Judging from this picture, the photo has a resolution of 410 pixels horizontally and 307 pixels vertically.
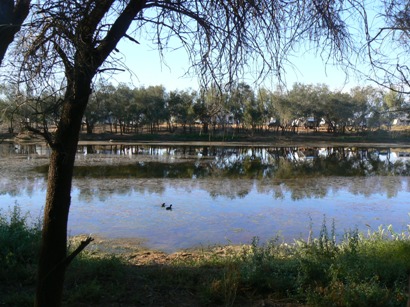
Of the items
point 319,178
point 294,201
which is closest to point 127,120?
point 319,178

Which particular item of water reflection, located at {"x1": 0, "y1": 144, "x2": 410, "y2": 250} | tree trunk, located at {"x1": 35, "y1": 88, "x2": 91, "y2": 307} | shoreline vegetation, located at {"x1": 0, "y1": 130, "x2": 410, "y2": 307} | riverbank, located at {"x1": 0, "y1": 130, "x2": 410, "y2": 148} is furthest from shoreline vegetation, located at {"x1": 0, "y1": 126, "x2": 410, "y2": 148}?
tree trunk, located at {"x1": 35, "y1": 88, "x2": 91, "y2": 307}

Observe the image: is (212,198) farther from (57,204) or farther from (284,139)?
(284,139)

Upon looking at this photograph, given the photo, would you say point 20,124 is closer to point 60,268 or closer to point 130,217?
point 60,268

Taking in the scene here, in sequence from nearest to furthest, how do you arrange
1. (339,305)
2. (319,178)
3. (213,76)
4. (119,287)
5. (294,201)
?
(213,76) < (339,305) < (119,287) < (294,201) < (319,178)

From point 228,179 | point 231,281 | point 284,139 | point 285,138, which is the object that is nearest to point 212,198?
point 228,179

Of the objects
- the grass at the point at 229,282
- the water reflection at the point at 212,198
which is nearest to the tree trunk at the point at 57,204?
the grass at the point at 229,282

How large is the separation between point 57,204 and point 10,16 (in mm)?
1612

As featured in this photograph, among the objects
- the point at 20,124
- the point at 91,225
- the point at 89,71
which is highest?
the point at 89,71

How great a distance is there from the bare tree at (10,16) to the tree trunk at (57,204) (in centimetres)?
102

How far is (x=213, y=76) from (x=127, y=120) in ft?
190

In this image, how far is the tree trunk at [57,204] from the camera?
257 centimetres

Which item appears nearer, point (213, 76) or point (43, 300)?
point (43, 300)

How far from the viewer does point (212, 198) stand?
51.0 feet

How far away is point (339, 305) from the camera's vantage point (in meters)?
3.76
